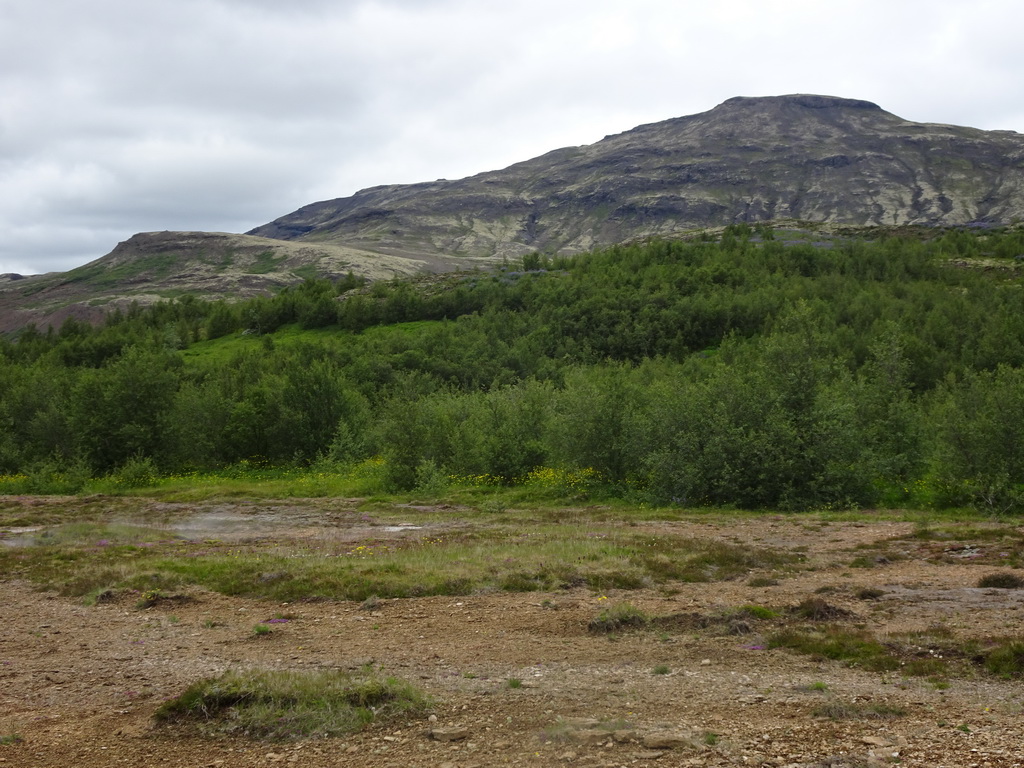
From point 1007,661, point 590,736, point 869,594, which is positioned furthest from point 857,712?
point 869,594

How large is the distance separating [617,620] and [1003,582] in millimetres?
8424

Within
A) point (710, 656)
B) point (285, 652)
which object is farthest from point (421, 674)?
point (710, 656)

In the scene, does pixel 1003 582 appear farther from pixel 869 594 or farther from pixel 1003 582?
pixel 869 594

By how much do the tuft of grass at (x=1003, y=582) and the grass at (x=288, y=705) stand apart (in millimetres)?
12287

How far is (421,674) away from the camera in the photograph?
34.6 feet

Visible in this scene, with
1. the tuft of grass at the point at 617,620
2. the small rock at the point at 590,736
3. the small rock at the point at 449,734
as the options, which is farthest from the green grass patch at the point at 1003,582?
the small rock at the point at 449,734

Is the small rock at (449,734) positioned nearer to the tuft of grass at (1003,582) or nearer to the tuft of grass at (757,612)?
the tuft of grass at (757,612)

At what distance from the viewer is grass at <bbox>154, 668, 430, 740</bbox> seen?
8.52 m

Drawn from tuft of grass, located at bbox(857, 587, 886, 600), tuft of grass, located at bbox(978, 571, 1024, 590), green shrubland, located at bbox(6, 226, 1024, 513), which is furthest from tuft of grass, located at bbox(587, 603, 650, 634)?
green shrubland, located at bbox(6, 226, 1024, 513)

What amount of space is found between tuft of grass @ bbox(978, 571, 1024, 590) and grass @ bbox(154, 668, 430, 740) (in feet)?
40.3

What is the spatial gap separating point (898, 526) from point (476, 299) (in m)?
86.9

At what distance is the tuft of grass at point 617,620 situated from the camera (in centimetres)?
1269

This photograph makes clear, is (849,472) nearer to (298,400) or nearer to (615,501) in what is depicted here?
(615,501)

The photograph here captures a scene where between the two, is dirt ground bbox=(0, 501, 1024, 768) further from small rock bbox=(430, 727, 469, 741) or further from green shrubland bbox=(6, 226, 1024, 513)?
green shrubland bbox=(6, 226, 1024, 513)
